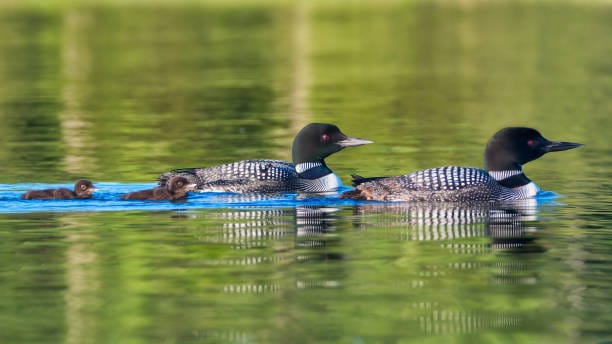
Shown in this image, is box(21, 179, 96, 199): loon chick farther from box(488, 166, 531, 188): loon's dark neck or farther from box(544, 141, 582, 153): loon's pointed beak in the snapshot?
box(544, 141, 582, 153): loon's pointed beak

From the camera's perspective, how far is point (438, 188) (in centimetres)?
1566

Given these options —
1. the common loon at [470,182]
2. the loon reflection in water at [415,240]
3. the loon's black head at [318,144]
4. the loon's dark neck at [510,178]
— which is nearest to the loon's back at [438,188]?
the common loon at [470,182]

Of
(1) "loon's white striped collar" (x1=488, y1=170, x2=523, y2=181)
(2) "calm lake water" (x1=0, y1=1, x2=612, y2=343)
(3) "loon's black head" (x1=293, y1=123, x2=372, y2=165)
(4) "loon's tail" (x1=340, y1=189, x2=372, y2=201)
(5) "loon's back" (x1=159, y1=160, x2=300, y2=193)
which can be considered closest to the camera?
(2) "calm lake water" (x1=0, y1=1, x2=612, y2=343)

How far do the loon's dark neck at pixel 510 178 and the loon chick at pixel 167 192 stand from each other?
3173mm

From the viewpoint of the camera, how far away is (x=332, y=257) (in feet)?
40.5

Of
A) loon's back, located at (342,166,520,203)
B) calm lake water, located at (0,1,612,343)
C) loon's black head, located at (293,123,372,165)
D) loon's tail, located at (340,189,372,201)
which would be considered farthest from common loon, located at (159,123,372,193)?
loon's back, located at (342,166,520,203)

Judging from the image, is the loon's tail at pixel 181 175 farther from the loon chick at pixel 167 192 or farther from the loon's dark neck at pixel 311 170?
the loon's dark neck at pixel 311 170

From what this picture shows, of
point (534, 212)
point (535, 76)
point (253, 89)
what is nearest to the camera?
point (534, 212)

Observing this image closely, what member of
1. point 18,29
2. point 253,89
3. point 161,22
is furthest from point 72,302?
point 161,22

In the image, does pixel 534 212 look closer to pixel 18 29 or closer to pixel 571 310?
pixel 571 310

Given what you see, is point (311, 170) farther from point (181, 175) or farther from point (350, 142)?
point (181, 175)

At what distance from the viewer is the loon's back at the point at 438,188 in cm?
1564

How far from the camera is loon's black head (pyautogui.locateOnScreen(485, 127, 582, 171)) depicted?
16344 millimetres

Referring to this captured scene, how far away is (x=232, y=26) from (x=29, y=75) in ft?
75.6
